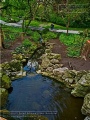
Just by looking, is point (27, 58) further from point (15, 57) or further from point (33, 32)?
point (33, 32)

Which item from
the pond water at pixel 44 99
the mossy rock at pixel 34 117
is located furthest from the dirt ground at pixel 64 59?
the mossy rock at pixel 34 117

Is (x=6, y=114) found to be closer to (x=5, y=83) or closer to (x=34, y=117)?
(x=34, y=117)

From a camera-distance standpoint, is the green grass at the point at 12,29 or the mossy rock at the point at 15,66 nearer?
the mossy rock at the point at 15,66

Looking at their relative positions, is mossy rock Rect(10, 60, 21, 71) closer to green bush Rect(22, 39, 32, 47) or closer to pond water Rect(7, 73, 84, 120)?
pond water Rect(7, 73, 84, 120)

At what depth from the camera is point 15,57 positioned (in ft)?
83.5

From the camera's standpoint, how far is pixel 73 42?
30.9 metres

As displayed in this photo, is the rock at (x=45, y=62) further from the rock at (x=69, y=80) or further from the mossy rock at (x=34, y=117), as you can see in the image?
the mossy rock at (x=34, y=117)

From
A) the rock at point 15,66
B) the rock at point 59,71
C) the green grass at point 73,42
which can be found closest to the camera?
the rock at point 59,71

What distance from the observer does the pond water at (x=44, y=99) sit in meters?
16.8

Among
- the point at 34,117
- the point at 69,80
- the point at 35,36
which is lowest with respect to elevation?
the point at 69,80

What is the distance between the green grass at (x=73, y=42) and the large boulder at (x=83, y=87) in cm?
775

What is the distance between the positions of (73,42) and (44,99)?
13834 mm

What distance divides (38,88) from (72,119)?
455 centimetres

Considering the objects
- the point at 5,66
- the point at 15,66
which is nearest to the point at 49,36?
the point at 15,66
